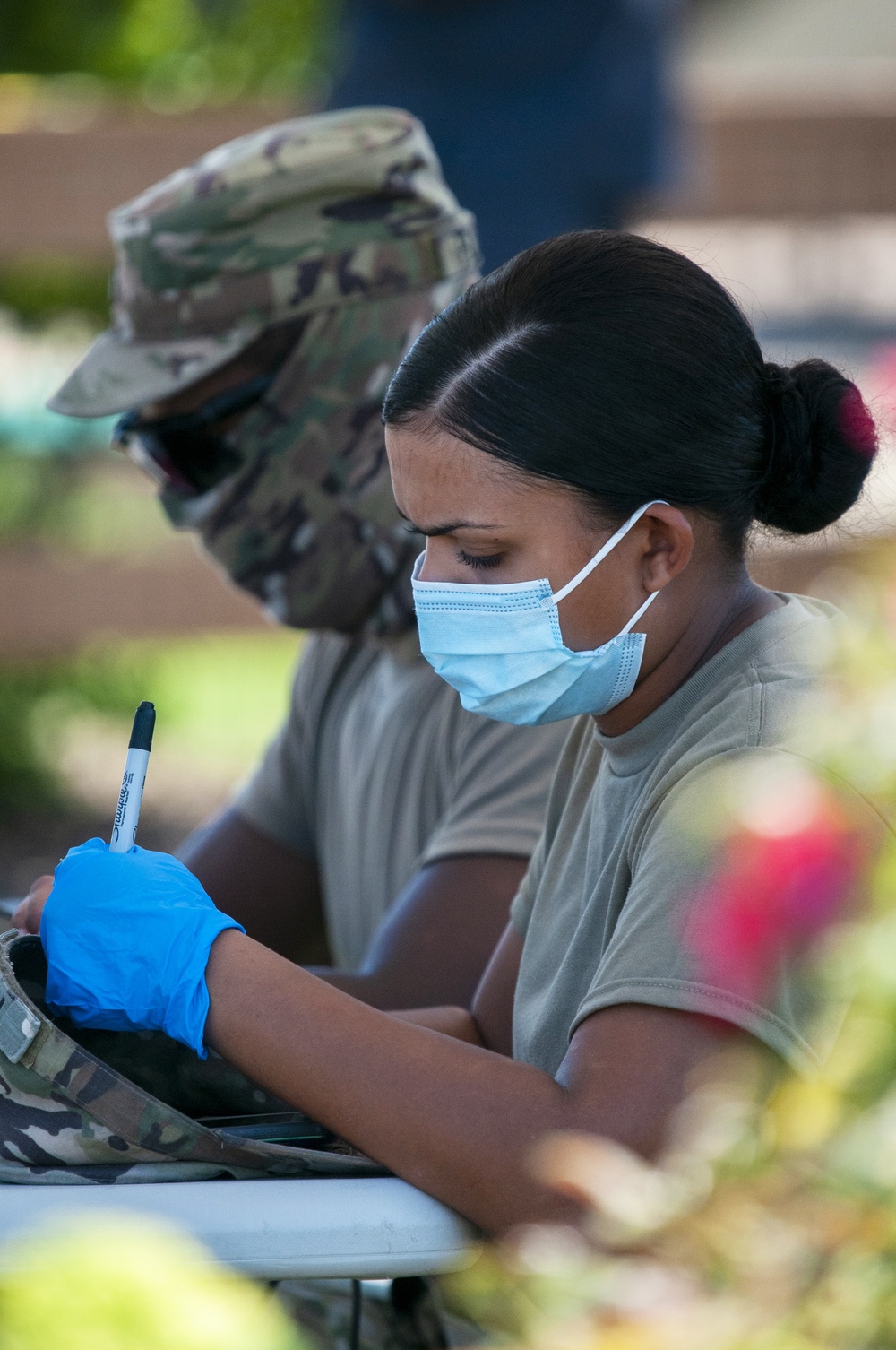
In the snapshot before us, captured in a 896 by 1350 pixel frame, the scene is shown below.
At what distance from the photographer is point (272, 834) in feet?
7.59

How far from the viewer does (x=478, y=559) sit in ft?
4.46

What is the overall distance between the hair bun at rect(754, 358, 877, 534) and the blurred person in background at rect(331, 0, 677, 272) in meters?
2.67

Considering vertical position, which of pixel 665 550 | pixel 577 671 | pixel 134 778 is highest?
pixel 665 550

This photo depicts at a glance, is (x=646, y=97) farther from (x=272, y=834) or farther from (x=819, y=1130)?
(x=819, y=1130)

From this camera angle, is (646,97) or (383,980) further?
(646,97)

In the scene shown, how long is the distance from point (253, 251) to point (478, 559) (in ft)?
2.80

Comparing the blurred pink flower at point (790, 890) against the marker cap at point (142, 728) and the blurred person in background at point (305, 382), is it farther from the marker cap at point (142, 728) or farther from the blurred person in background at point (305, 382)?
the blurred person in background at point (305, 382)

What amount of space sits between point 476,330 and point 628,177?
2.89 metres

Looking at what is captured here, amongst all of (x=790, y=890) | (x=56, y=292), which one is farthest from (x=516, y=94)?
(x=790, y=890)

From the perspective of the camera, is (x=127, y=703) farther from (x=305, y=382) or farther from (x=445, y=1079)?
(x=445, y=1079)

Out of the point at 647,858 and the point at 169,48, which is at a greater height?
the point at 169,48

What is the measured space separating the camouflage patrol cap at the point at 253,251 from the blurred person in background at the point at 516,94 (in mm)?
1948

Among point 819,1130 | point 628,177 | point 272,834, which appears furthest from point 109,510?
point 819,1130

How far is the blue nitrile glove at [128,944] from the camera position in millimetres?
1262
